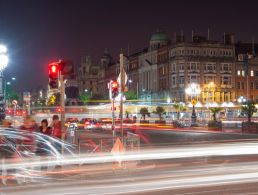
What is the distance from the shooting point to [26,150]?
1516 cm

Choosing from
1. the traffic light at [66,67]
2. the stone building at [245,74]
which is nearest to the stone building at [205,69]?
the stone building at [245,74]

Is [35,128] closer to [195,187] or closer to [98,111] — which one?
[195,187]

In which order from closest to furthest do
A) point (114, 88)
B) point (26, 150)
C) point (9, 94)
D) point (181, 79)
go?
point (26, 150) → point (114, 88) → point (9, 94) → point (181, 79)

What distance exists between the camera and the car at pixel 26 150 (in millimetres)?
14812

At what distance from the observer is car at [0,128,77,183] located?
14.8m

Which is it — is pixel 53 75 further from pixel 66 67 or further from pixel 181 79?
pixel 181 79

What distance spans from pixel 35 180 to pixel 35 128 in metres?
1.74

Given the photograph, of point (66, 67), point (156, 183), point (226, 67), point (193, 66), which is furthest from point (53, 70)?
point (226, 67)

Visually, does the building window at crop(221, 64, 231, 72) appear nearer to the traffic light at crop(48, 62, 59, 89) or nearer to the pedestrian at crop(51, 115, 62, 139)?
the pedestrian at crop(51, 115, 62, 139)

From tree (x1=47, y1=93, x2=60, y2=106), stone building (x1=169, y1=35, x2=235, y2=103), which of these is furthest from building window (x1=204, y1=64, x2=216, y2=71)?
tree (x1=47, y1=93, x2=60, y2=106)

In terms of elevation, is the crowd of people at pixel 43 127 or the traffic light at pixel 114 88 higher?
the traffic light at pixel 114 88

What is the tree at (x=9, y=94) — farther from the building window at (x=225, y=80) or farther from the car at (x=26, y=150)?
the car at (x=26, y=150)

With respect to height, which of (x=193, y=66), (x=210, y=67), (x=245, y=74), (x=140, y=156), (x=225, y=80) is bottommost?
(x=140, y=156)

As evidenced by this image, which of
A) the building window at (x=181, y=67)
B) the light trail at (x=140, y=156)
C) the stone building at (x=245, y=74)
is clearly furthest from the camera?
the stone building at (x=245, y=74)
